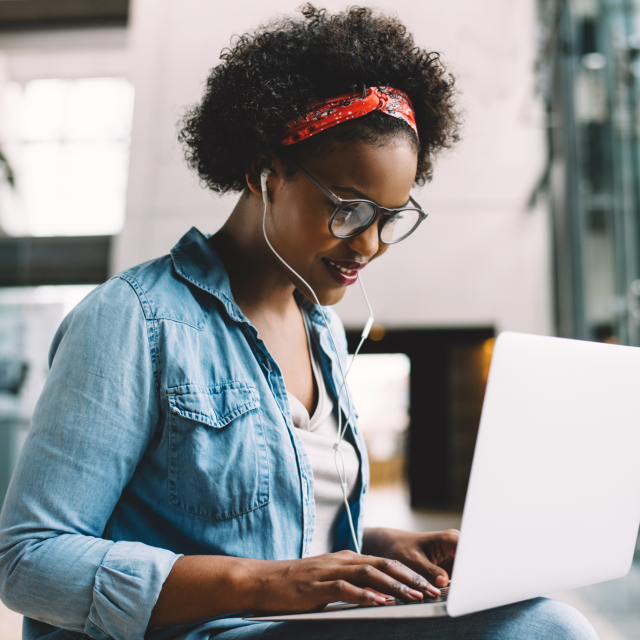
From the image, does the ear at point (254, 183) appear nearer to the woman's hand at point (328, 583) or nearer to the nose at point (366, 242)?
the nose at point (366, 242)

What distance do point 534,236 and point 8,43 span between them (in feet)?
16.4

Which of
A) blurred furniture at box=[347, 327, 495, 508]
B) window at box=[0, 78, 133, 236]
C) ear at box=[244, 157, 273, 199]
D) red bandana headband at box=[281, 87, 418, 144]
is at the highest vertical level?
window at box=[0, 78, 133, 236]

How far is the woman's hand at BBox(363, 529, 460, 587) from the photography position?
3.02ft

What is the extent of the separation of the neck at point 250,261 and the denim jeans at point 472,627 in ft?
1.66

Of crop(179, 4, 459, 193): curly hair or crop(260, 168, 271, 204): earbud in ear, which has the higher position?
crop(179, 4, 459, 193): curly hair

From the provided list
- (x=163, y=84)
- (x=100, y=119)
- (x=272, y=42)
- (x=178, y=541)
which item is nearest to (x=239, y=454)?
(x=178, y=541)

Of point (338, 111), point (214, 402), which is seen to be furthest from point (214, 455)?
point (338, 111)

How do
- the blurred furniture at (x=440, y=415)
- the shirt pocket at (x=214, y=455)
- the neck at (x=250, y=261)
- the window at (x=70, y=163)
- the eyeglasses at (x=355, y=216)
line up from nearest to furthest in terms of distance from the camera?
the shirt pocket at (x=214, y=455), the eyeglasses at (x=355, y=216), the neck at (x=250, y=261), the window at (x=70, y=163), the blurred furniture at (x=440, y=415)

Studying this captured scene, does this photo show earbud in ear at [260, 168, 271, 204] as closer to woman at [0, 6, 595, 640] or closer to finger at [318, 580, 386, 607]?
woman at [0, 6, 595, 640]

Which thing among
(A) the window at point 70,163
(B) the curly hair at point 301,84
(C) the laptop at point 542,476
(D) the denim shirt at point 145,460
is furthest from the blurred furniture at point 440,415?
(C) the laptop at point 542,476

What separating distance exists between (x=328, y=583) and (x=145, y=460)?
12.5 inches

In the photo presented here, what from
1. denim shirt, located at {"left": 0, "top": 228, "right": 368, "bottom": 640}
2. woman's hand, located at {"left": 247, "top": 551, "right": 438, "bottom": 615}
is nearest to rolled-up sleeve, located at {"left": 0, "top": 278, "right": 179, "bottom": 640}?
denim shirt, located at {"left": 0, "top": 228, "right": 368, "bottom": 640}

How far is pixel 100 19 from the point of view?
559 cm

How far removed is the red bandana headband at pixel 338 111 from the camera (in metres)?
0.93
